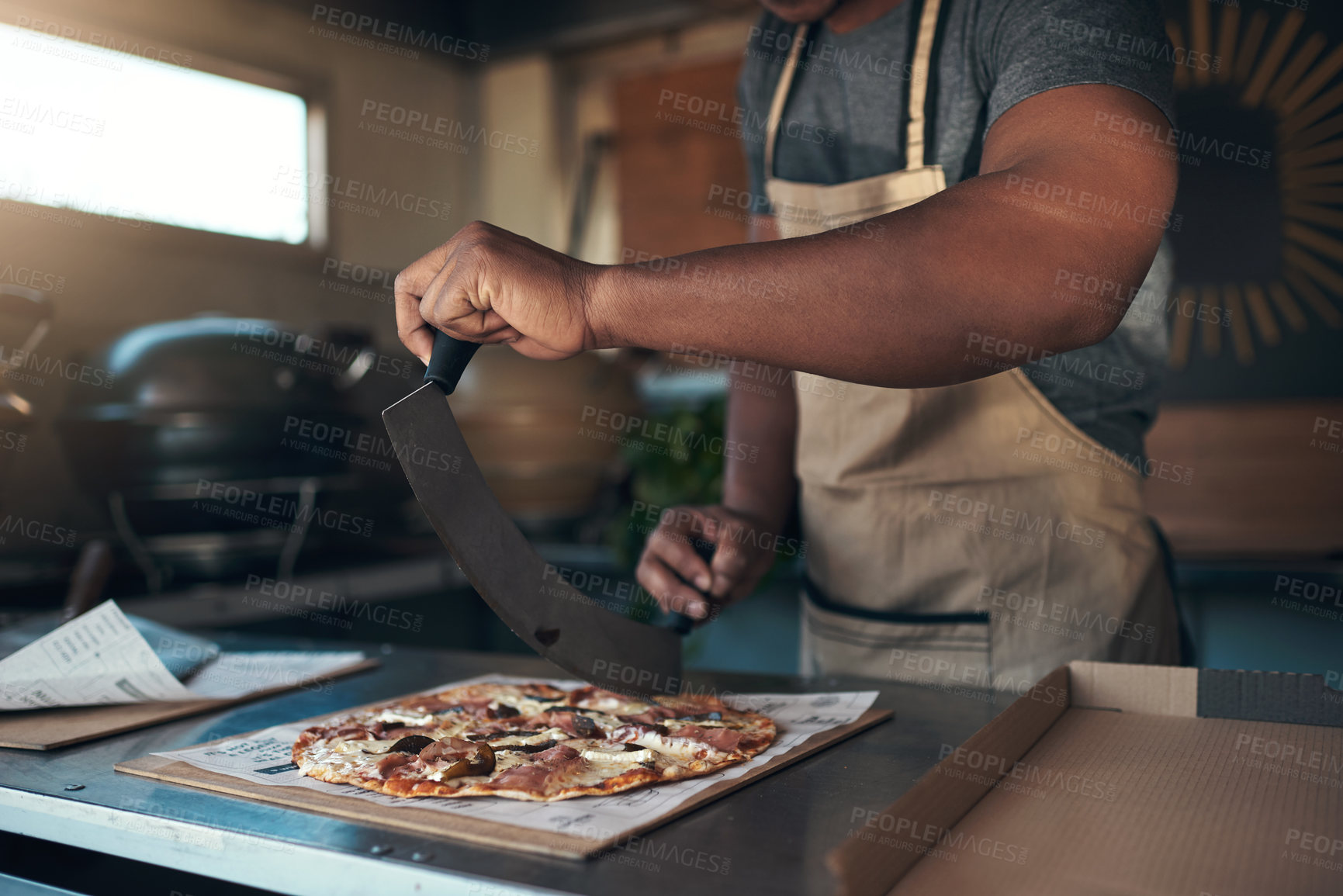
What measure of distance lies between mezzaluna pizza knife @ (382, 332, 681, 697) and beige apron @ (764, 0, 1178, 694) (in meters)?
0.47

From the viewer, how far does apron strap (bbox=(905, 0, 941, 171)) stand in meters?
1.07

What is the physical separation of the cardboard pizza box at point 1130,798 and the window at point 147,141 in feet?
9.96

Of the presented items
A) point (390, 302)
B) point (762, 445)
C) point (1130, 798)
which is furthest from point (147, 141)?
point (1130, 798)

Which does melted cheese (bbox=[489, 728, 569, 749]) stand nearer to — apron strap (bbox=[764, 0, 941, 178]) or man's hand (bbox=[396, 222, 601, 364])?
man's hand (bbox=[396, 222, 601, 364])

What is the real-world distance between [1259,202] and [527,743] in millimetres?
2973

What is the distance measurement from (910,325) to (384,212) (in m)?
3.66

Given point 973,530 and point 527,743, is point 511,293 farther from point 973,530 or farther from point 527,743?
point 973,530

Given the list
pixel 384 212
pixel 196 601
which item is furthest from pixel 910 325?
pixel 384 212

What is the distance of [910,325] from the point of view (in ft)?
2.23

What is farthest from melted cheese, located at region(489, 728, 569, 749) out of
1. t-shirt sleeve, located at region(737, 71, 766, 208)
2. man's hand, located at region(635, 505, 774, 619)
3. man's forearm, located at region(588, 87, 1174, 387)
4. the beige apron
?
t-shirt sleeve, located at region(737, 71, 766, 208)

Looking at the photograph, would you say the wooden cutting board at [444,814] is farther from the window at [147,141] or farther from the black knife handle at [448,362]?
the window at [147,141]

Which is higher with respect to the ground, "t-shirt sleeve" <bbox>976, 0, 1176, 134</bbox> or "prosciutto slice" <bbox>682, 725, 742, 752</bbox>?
"t-shirt sleeve" <bbox>976, 0, 1176, 134</bbox>

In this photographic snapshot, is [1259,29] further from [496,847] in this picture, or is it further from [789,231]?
[496,847]

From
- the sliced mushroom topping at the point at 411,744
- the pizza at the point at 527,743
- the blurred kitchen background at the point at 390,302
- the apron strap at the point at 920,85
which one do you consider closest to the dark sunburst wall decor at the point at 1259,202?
the blurred kitchen background at the point at 390,302
